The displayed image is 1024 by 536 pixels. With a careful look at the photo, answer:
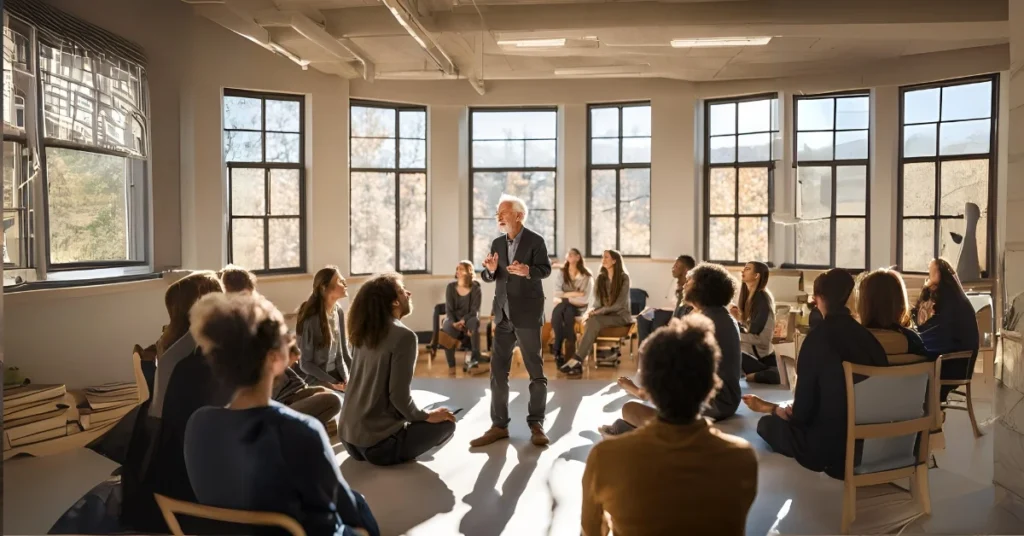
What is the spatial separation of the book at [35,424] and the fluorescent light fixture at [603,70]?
6015 mm

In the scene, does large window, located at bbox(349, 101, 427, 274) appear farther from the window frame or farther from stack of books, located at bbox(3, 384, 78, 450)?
stack of books, located at bbox(3, 384, 78, 450)

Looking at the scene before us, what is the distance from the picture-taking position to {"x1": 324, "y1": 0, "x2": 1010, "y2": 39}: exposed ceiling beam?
19.0ft

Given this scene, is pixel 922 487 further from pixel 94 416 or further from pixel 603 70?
pixel 603 70

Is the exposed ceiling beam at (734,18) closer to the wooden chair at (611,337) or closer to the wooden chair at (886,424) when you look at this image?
the wooden chair at (611,337)

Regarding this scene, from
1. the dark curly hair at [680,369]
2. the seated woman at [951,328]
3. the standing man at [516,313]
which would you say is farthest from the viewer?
the standing man at [516,313]

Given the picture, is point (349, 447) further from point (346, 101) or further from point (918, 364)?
point (346, 101)

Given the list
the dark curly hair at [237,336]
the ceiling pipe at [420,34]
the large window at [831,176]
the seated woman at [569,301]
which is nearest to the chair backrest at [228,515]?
the dark curly hair at [237,336]

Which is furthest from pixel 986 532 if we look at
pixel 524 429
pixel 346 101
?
pixel 346 101

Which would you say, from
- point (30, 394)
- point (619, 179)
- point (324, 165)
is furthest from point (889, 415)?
point (619, 179)

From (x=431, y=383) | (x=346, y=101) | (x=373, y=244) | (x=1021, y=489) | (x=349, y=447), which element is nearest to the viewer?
(x=1021, y=489)

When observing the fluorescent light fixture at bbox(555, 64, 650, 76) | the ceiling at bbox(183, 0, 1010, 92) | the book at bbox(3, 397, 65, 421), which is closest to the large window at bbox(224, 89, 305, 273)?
the ceiling at bbox(183, 0, 1010, 92)

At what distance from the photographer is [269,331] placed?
224 cm

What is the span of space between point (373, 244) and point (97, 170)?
529 centimetres

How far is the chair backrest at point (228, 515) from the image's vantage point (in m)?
1.79
